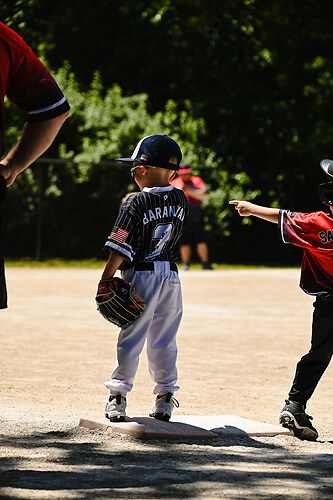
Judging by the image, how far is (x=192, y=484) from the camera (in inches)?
166

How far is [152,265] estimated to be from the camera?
5.54 metres

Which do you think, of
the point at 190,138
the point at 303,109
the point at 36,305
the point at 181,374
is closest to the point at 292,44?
the point at 303,109

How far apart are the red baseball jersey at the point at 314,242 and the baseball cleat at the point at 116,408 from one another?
4.08ft

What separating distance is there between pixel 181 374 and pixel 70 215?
15670mm

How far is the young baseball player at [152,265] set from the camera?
5438mm

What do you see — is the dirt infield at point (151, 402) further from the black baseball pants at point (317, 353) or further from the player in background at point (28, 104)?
the player in background at point (28, 104)

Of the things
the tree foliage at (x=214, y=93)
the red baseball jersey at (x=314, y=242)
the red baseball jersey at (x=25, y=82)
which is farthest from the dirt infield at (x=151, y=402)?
the tree foliage at (x=214, y=93)

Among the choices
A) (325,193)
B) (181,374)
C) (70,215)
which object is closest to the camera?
(325,193)

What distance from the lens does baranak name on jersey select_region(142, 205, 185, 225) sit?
5.49 metres

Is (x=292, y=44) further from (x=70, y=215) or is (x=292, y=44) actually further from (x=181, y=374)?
(x=181, y=374)

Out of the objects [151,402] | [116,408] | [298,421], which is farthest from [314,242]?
[151,402]

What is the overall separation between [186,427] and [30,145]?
79.1 inches

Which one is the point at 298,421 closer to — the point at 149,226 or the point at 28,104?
the point at 149,226

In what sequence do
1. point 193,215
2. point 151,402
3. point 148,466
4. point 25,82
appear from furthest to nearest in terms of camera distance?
point 193,215
point 151,402
point 148,466
point 25,82
